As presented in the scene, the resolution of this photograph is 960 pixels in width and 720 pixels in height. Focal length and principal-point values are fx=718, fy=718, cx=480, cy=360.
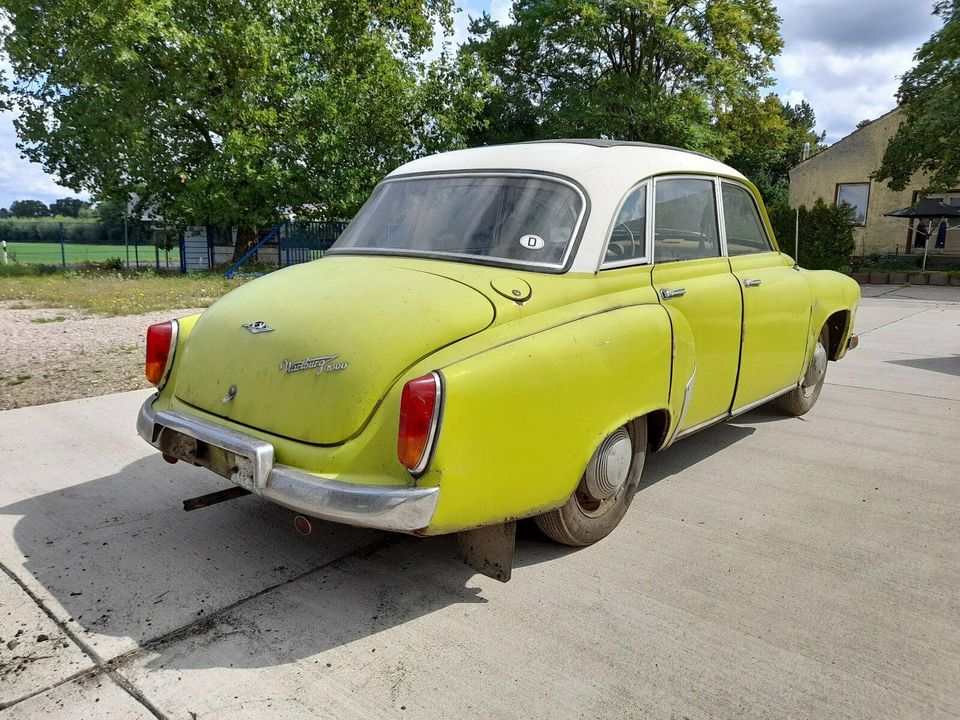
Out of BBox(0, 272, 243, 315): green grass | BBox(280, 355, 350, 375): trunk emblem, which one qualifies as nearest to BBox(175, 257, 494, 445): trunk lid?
BBox(280, 355, 350, 375): trunk emblem

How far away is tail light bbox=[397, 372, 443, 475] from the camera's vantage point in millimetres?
2371

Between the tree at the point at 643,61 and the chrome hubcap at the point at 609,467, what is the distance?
68.4ft

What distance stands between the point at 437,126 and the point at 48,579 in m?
21.3

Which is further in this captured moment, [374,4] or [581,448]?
[374,4]

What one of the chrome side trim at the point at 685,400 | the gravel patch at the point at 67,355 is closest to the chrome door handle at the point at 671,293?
the chrome side trim at the point at 685,400

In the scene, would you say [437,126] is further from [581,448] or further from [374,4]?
[581,448]

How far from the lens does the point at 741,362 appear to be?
13.1 feet

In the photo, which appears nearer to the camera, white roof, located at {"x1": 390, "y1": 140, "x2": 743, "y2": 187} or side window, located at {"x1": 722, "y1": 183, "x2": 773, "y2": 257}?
white roof, located at {"x1": 390, "y1": 140, "x2": 743, "y2": 187}

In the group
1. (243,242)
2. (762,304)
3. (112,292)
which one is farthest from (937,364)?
(243,242)

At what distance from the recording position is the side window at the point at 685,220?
3.71 meters

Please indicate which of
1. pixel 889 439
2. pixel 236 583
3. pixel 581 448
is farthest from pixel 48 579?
pixel 889 439

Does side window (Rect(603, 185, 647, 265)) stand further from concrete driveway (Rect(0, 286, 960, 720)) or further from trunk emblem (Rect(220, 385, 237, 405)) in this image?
trunk emblem (Rect(220, 385, 237, 405))

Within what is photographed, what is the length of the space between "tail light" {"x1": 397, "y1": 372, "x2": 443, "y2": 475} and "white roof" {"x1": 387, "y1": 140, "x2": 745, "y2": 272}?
109 cm

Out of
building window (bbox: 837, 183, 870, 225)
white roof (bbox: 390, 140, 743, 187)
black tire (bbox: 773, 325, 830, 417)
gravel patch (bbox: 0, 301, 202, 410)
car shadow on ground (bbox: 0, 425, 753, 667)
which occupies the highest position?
building window (bbox: 837, 183, 870, 225)
